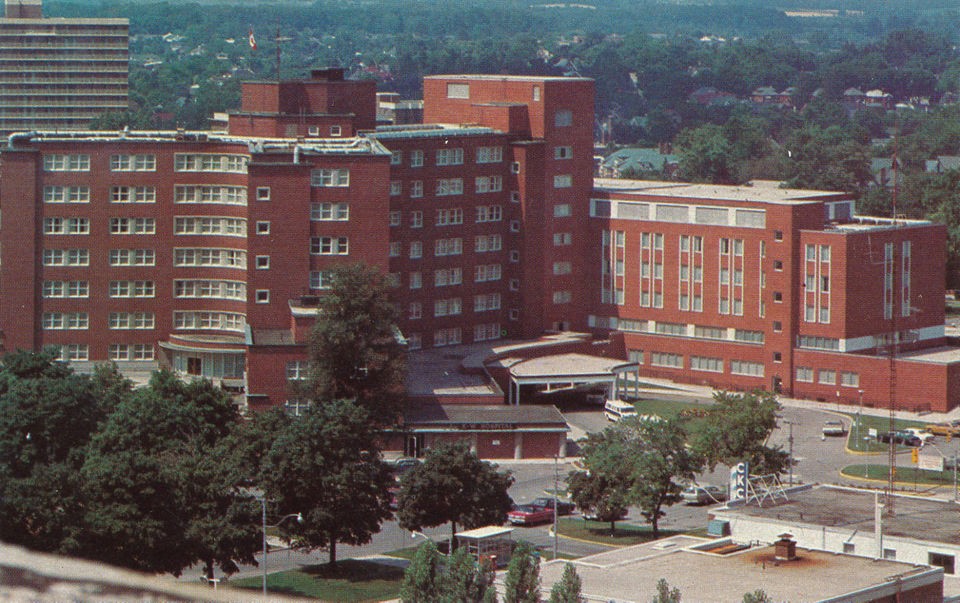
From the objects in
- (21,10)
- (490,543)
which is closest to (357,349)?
(490,543)

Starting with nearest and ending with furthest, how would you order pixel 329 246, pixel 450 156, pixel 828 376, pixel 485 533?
pixel 485 533, pixel 329 246, pixel 828 376, pixel 450 156

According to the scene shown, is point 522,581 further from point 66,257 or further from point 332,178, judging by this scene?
point 66,257

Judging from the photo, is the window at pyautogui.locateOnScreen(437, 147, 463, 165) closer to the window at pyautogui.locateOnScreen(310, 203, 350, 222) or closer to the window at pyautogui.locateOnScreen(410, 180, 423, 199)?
the window at pyautogui.locateOnScreen(410, 180, 423, 199)

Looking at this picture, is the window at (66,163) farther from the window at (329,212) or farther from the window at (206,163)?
the window at (329,212)

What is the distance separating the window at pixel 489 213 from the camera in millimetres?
84938

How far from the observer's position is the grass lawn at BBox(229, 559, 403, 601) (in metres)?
45.6

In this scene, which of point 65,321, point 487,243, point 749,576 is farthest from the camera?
point 487,243

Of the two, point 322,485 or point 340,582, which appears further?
point 322,485

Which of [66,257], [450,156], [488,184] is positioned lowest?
[66,257]

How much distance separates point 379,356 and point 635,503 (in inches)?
572

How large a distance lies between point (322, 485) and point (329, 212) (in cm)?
2603

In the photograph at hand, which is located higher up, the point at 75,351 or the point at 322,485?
the point at 75,351

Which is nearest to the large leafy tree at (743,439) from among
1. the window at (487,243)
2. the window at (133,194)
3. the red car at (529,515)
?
the red car at (529,515)

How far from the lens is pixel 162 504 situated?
4375 cm
